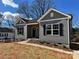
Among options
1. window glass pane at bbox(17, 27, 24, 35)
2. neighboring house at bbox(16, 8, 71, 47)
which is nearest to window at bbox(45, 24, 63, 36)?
neighboring house at bbox(16, 8, 71, 47)

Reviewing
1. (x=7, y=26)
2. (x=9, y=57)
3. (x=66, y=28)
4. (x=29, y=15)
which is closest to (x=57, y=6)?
(x=29, y=15)

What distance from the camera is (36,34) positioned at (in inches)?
1169

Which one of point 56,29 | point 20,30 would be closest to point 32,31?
Result: point 20,30

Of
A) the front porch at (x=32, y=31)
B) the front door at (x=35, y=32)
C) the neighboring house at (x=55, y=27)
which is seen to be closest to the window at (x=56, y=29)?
the neighboring house at (x=55, y=27)

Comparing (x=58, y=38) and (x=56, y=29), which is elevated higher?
(x=56, y=29)

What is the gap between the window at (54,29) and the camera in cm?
2162

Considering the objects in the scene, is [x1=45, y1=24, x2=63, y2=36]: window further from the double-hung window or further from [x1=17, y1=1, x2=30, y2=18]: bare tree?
[x1=17, y1=1, x2=30, y2=18]: bare tree

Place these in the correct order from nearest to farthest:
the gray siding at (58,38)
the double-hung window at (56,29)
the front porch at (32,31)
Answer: the gray siding at (58,38) < the double-hung window at (56,29) < the front porch at (32,31)

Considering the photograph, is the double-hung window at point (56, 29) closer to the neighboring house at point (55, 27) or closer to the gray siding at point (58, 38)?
the neighboring house at point (55, 27)

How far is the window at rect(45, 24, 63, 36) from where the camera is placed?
2162cm

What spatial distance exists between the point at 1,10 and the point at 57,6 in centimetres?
2049

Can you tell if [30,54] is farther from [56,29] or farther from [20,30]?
[20,30]

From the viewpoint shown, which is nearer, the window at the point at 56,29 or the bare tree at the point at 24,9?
the window at the point at 56,29

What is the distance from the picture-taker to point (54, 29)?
2228cm
